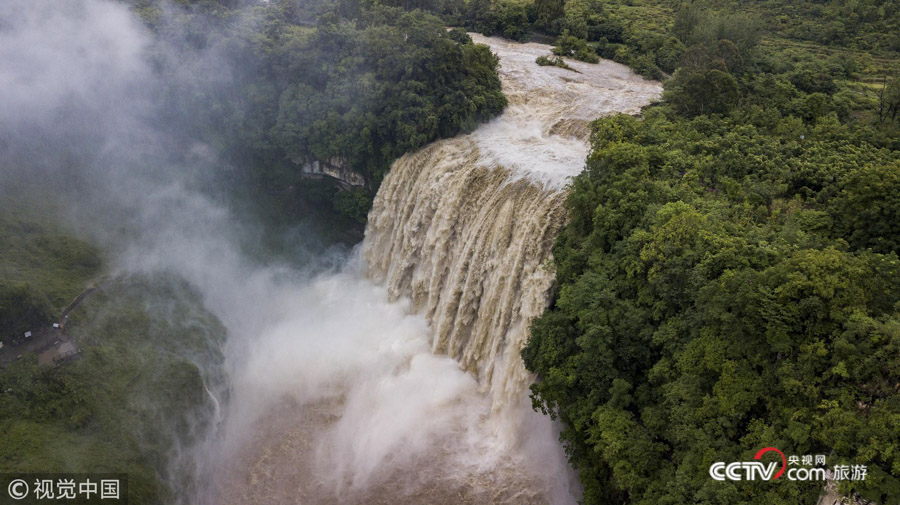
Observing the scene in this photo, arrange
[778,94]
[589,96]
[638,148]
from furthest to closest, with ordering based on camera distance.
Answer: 1. [589,96]
2. [778,94]
3. [638,148]

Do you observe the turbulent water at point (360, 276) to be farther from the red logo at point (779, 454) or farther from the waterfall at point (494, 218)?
the red logo at point (779, 454)

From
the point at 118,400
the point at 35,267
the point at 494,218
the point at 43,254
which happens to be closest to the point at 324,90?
the point at 494,218

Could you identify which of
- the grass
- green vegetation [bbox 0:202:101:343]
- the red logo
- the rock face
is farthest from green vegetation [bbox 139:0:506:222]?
the red logo

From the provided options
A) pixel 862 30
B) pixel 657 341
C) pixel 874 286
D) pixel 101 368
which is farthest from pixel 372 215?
pixel 862 30

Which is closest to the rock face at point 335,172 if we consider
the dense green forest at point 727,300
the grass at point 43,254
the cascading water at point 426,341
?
the cascading water at point 426,341

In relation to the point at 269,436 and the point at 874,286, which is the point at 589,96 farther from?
the point at 269,436

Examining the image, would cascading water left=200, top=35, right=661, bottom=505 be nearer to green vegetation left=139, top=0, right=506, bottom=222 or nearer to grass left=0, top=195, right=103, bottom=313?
green vegetation left=139, top=0, right=506, bottom=222
